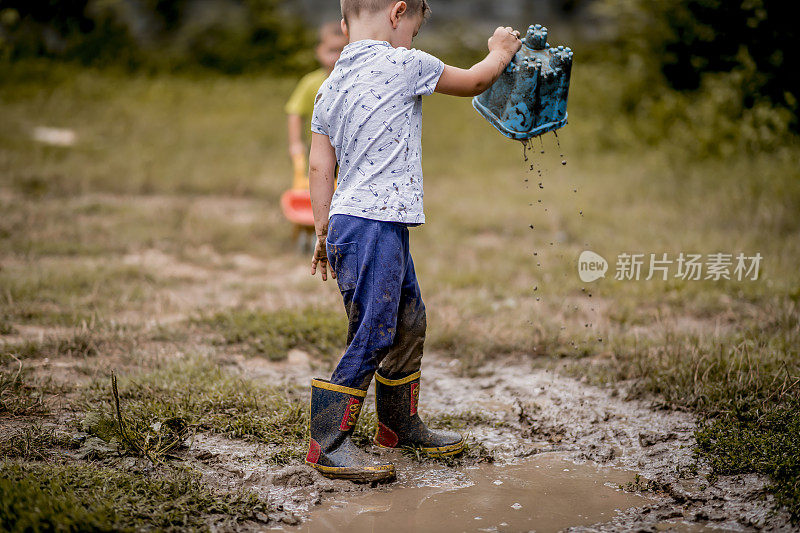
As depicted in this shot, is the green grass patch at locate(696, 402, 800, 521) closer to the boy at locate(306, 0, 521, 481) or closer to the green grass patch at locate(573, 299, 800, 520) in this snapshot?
the green grass patch at locate(573, 299, 800, 520)

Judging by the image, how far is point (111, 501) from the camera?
2322 millimetres

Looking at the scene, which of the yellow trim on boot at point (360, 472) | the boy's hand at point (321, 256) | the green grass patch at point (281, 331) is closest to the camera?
the yellow trim on boot at point (360, 472)

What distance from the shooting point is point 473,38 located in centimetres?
1548

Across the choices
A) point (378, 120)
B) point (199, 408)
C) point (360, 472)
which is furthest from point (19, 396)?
point (378, 120)

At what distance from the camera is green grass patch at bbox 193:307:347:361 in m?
3.95

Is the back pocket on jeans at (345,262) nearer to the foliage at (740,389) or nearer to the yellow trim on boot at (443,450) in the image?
the yellow trim on boot at (443,450)

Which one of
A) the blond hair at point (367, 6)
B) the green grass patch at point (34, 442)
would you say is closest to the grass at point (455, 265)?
the green grass patch at point (34, 442)

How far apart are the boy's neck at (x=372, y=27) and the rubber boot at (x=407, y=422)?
4.11 ft

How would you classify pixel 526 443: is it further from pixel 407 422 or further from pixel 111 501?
pixel 111 501

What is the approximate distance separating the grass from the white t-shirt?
65 cm

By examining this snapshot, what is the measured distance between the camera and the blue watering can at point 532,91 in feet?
9.03

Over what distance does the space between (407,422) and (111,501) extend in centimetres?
109

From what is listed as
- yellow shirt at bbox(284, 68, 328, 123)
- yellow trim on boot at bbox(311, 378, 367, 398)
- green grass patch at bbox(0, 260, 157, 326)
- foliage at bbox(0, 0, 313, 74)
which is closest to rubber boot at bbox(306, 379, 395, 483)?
yellow trim on boot at bbox(311, 378, 367, 398)

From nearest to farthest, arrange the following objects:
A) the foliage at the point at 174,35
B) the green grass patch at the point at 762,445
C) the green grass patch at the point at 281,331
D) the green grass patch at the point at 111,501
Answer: the green grass patch at the point at 111,501 → the green grass patch at the point at 762,445 → the green grass patch at the point at 281,331 → the foliage at the point at 174,35
